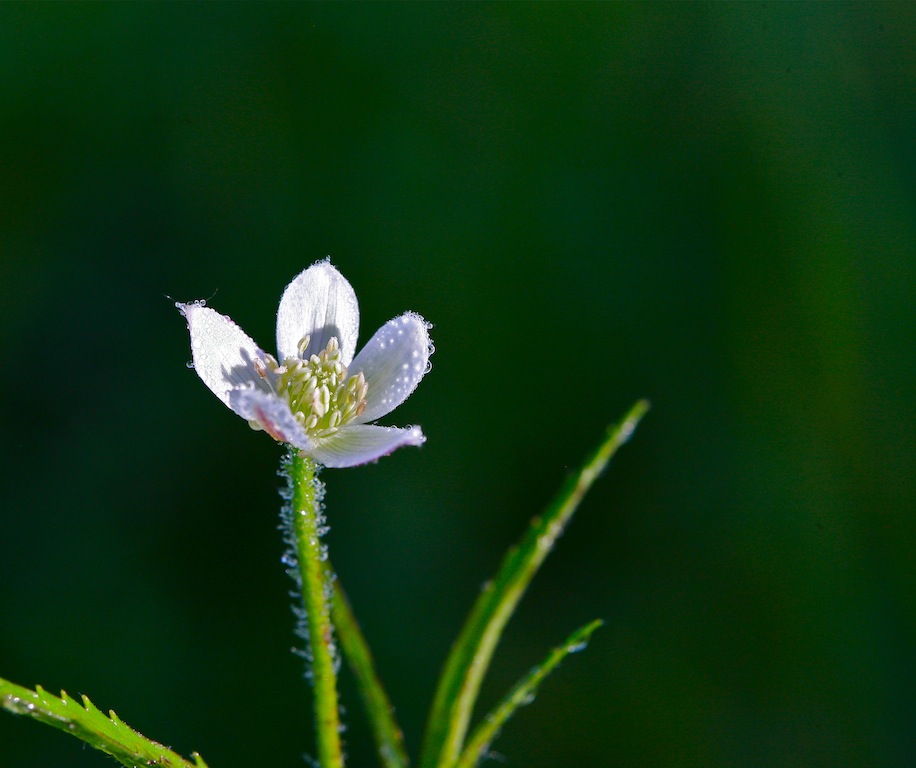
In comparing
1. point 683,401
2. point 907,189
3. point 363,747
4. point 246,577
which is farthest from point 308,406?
point 907,189

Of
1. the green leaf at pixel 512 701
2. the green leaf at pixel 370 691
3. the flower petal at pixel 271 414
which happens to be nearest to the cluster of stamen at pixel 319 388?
the flower petal at pixel 271 414

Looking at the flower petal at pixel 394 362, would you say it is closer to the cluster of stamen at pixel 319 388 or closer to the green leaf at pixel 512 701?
the cluster of stamen at pixel 319 388

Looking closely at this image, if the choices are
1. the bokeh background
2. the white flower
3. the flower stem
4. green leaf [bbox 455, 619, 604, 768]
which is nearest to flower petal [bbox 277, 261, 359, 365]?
the white flower

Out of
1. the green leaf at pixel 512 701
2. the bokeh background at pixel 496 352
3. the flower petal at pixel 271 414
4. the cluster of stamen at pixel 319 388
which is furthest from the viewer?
the bokeh background at pixel 496 352

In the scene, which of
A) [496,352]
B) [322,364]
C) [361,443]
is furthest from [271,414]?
[496,352]

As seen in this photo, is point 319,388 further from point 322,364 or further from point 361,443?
point 361,443

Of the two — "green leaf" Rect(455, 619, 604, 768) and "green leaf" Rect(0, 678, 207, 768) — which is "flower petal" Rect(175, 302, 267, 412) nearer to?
"green leaf" Rect(0, 678, 207, 768)
